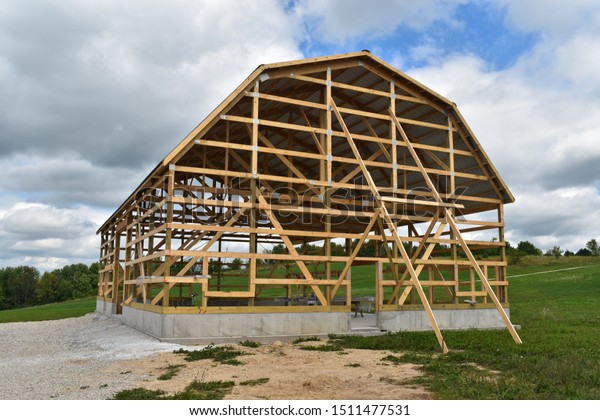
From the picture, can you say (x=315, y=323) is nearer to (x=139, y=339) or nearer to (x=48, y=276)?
(x=139, y=339)

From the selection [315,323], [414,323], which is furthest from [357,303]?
[315,323]

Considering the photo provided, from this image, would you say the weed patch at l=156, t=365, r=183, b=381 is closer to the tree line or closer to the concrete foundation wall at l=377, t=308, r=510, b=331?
the concrete foundation wall at l=377, t=308, r=510, b=331

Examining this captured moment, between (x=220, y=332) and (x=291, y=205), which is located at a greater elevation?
(x=291, y=205)

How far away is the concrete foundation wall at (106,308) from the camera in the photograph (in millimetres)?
22984

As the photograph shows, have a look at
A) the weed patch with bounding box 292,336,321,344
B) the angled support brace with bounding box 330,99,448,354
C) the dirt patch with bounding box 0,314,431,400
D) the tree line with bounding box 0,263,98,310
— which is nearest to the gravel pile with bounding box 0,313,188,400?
the dirt patch with bounding box 0,314,431,400

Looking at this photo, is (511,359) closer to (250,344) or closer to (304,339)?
(304,339)

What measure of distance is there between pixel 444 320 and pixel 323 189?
5994 millimetres

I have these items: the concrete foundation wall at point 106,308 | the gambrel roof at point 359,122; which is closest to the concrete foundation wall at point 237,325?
the gambrel roof at point 359,122

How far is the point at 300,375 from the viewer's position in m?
9.48

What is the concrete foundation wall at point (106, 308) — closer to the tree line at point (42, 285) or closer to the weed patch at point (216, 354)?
the weed patch at point (216, 354)

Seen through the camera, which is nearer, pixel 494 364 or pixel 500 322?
pixel 494 364

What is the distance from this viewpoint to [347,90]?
18.6m
